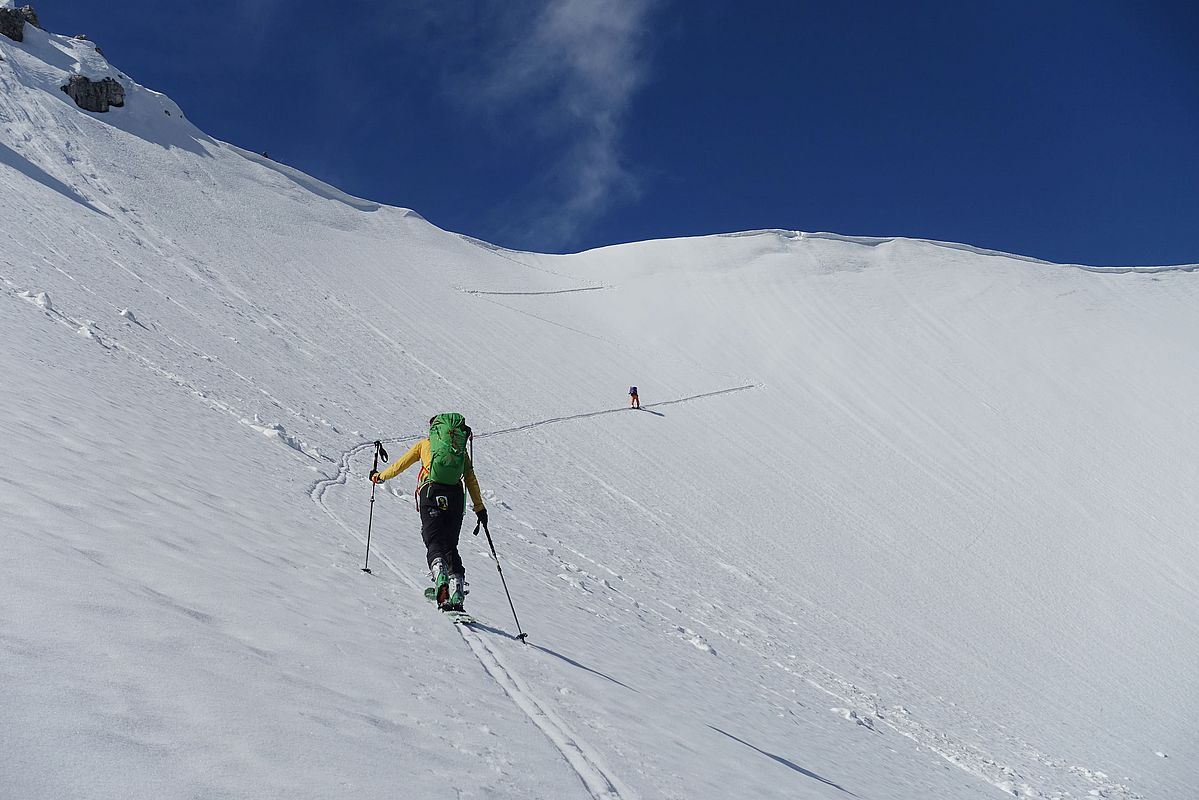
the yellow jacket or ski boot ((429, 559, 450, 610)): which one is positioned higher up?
the yellow jacket

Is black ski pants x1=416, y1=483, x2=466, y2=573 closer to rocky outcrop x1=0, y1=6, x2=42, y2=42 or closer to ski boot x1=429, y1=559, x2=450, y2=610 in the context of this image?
ski boot x1=429, y1=559, x2=450, y2=610

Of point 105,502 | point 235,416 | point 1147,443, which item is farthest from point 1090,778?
point 1147,443

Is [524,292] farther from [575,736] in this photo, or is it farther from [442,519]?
[575,736]

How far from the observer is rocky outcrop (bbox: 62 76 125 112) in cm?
3098

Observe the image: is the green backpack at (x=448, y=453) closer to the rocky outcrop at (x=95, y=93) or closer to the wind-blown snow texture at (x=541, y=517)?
the wind-blown snow texture at (x=541, y=517)

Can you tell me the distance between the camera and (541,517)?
10.9 m

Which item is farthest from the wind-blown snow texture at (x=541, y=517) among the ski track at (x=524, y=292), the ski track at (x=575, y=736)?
the ski track at (x=524, y=292)

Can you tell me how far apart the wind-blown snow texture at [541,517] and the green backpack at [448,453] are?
0.91 meters

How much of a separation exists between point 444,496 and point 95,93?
36.5 m

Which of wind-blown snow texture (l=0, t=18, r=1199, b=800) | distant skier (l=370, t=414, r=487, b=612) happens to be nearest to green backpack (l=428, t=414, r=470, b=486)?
distant skier (l=370, t=414, r=487, b=612)

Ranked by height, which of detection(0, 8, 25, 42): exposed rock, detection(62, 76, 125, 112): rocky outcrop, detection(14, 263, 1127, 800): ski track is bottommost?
detection(14, 263, 1127, 800): ski track

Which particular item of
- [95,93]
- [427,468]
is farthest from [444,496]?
[95,93]

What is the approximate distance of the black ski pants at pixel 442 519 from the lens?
17.6 ft

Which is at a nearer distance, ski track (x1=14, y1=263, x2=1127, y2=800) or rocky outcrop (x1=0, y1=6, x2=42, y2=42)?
ski track (x1=14, y1=263, x2=1127, y2=800)
